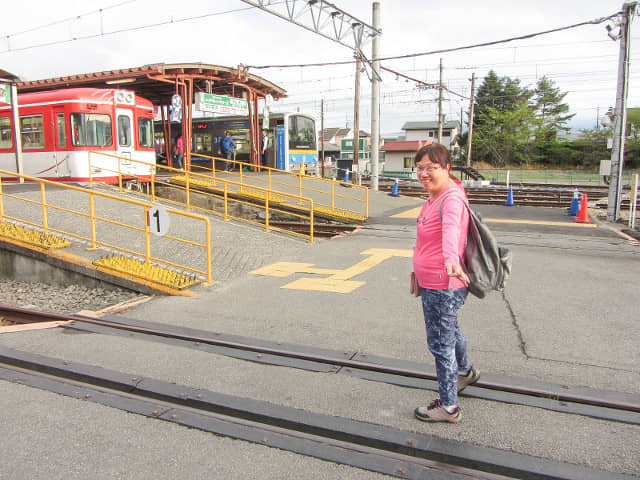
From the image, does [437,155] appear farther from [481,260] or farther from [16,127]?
[16,127]

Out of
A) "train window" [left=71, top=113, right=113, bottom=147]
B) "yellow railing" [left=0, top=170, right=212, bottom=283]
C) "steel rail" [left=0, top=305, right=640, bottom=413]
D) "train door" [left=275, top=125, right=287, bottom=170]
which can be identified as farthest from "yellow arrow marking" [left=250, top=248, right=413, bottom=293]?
"train door" [left=275, top=125, right=287, bottom=170]

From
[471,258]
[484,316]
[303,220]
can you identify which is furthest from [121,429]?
[303,220]

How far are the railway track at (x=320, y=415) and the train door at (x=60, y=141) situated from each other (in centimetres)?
1225

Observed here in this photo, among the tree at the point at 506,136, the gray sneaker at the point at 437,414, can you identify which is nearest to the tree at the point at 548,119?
the tree at the point at 506,136

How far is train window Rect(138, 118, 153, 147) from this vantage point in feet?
55.9

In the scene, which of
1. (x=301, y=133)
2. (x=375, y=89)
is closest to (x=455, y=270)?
(x=375, y=89)

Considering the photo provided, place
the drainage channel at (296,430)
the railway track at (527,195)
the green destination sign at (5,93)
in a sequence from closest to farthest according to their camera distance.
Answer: the drainage channel at (296,430) → the green destination sign at (5,93) → the railway track at (527,195)

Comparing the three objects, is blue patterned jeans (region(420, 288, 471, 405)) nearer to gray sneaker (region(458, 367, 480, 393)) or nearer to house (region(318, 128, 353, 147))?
gray sneaker (region(458, 367, 480, 393))

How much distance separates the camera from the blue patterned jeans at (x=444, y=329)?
10.5ft

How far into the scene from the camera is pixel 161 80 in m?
19.7

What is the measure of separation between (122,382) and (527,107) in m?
63.7

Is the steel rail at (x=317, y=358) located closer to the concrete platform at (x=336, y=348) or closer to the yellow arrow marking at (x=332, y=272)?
the concrete platform at (x=336, y=348)

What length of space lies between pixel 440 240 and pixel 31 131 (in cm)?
1682

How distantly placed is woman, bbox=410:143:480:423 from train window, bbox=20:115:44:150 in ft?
52.6
